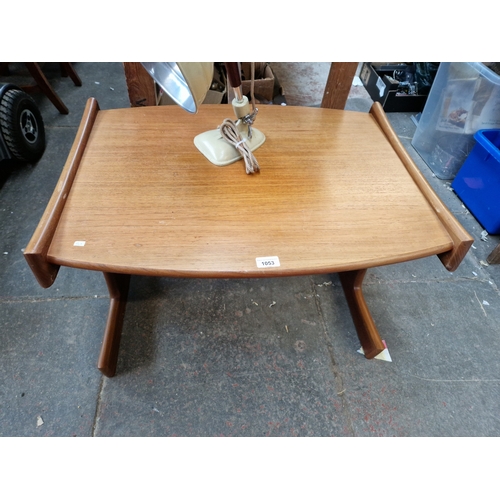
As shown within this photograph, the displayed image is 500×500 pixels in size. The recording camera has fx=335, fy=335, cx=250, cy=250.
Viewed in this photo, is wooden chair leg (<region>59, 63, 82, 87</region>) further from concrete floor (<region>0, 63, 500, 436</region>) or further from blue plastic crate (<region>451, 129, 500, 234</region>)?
blue plastic crate (<region>451, 129, 500, 234</region>)

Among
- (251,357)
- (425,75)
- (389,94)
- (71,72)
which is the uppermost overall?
(425,75)

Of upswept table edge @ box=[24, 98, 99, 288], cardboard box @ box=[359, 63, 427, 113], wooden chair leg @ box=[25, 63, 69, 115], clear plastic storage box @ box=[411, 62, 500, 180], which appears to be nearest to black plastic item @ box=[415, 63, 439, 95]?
cardboard box @ box=[359, 63, 427, 113]

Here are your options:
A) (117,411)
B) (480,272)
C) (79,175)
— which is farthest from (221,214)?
(480,272)

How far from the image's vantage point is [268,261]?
723 mm

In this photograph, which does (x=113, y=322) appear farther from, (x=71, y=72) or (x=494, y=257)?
(x=71, y=72)

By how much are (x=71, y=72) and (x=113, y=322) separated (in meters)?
1.99

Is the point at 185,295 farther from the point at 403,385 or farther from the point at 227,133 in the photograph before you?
the point at 403,385

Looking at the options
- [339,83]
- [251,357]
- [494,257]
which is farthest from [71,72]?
[494,257]

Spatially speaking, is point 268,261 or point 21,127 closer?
point 268,261

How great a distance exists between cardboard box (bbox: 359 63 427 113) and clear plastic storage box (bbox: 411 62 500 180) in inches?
13.5

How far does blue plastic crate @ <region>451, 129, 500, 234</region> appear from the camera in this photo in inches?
59.3

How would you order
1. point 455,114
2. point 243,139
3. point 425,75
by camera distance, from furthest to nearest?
point 425,75
point 455,114
point 243,139

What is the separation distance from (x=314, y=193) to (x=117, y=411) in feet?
2.90

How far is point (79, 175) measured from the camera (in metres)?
0.88
